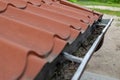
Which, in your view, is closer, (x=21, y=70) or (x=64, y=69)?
(x=21, y=70)

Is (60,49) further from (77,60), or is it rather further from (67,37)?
(67,37)

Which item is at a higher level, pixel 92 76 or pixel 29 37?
pixel 29 37

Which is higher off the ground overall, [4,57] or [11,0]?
[4,57]

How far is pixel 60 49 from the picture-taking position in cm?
222

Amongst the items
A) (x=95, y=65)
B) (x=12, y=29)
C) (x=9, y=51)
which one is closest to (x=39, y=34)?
(x=12, y=29)

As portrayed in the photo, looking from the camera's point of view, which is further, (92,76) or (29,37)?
(92,76)

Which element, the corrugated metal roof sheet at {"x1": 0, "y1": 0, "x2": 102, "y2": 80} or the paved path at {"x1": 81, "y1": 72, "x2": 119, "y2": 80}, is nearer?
the corrugated metal roof sheet at {"x1": 0, "y1": 0, "x2": 102, "y2": 80}

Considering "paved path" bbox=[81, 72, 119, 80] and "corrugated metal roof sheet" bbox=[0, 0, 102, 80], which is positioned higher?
"corrugated metal roof sheet" bbox=[0, 0, 102, 80]

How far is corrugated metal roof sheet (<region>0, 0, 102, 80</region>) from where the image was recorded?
176cm

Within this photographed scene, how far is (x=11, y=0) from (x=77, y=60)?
126 cm

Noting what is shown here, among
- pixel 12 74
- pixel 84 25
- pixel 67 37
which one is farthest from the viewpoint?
pixel 84 25

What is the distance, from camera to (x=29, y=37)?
7.40 ft

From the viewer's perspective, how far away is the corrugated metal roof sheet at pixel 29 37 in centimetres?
176

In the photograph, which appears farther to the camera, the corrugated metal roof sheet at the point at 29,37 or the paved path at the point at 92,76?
the paved path at the point at 92,76
